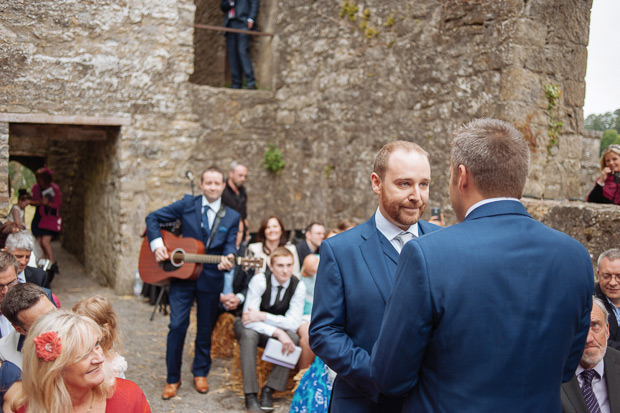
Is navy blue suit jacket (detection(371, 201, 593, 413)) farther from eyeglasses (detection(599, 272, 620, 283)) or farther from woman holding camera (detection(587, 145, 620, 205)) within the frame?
woman holding camera (detection(587, 145, 620, 205))

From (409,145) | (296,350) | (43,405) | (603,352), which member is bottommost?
(296,350)

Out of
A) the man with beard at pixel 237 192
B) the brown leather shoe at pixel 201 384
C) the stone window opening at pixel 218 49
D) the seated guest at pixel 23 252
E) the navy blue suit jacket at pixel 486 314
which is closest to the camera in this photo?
the navy blue suit jacket at pixel 486 314

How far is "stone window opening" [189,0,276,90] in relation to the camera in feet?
27.8

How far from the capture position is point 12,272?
3.24 metres

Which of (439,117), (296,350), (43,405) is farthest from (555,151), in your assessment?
(43,405)

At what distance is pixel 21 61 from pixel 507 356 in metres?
6.58

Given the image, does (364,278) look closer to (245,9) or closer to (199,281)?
(199,281)

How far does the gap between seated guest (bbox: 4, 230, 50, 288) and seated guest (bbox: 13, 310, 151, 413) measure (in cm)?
188

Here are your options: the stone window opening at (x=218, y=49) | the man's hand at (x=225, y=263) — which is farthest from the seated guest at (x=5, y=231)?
the stone window opening at (x=218, y=49)

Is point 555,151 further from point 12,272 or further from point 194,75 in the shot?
point 194,75

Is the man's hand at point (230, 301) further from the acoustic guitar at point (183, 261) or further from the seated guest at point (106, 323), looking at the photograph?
the seated guest at point (106, 323)

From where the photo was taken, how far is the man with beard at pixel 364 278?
1.98 metres

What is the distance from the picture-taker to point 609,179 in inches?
189

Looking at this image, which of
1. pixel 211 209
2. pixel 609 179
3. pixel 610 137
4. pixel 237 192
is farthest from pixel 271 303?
pixel 610 137
